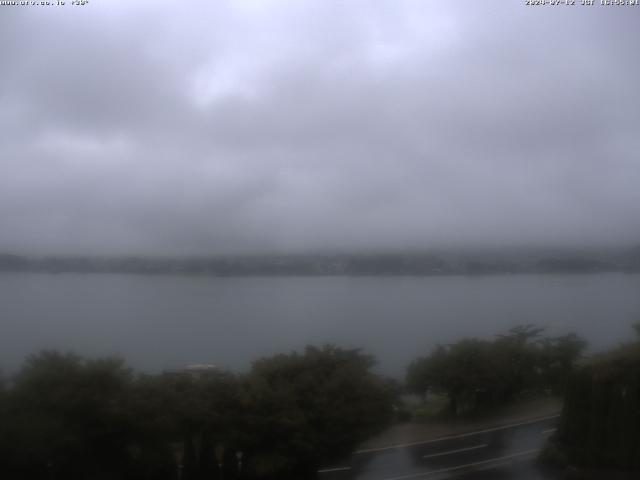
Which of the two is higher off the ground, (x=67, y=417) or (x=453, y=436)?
(x=67, y=417)

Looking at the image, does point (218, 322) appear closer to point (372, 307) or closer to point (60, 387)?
point (372, 307)

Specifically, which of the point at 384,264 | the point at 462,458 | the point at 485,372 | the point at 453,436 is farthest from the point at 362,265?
the point at 462,458

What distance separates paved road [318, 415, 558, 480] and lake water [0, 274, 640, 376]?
2.03 metres

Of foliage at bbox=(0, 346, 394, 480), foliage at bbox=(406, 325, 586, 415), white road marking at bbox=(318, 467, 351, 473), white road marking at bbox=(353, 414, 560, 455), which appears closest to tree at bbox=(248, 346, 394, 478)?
foliage at bbox=(0, 346, 394, 480)

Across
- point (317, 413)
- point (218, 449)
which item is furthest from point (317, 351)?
point (218, 449)

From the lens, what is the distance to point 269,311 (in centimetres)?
1936

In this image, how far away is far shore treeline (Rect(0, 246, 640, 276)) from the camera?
57.7 ft

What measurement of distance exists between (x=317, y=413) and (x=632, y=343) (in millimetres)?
7412

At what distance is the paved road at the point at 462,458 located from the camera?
13.1 meters

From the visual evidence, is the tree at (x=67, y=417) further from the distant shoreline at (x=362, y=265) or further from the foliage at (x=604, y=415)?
the foliage at (x=604, y=415)

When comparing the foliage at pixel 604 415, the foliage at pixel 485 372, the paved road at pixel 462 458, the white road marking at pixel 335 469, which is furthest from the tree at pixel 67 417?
the foliage at pixel 604 415

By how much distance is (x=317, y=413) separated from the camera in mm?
13367

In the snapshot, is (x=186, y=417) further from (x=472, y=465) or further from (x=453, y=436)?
(x=453, y=436)

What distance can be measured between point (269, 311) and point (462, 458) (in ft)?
25.1
